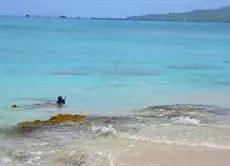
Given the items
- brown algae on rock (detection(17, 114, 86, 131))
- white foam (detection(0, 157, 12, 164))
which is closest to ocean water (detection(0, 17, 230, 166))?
white foam (detection(0, 157, 12, 164))

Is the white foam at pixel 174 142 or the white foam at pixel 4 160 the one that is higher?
the white foam at pixel 174 142

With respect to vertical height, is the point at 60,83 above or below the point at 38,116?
above

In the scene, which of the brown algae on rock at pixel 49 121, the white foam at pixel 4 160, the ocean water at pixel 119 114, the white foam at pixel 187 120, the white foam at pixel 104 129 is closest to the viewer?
the white foam at pixel 4 160

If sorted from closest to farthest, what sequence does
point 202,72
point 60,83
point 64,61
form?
point 60,83
point 202,72
point 64,61

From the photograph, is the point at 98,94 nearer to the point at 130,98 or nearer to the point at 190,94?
the point at 130,98

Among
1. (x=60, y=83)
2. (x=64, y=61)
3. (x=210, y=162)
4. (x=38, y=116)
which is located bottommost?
(x=210, y=162)

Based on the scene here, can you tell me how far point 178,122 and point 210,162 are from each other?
5.94 metres

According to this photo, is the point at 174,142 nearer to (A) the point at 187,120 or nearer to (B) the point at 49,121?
(A) the point at 187,120

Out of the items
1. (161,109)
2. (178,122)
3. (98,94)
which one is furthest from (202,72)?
(178,122)

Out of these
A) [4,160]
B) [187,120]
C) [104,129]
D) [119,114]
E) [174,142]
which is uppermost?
[119,114]

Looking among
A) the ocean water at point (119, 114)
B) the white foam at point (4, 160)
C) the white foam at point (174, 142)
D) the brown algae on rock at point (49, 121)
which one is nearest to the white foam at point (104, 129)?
the ocean water at point (119, 114)

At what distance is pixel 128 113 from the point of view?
2580 cm

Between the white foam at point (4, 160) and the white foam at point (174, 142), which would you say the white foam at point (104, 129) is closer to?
the white foam at point (174, 142)

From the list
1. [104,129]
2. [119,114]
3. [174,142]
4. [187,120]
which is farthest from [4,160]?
[119,114]
